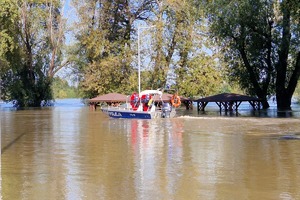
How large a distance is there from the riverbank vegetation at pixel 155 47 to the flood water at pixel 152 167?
1778 cm

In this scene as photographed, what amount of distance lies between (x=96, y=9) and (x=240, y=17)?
2300 cm

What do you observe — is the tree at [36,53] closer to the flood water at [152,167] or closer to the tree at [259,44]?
the tree at [259,44]

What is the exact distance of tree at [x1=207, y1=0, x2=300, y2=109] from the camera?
39.8m

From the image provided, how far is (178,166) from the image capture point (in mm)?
12000

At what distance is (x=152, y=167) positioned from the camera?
1184 centimetres

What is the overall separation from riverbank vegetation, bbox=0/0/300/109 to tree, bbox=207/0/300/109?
82mm

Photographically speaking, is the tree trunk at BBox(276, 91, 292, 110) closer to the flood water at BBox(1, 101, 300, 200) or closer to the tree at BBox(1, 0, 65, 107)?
the flood water at BBox(1, 101, 300, 200)

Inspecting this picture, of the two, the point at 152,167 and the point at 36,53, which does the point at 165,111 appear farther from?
the point at 36,53

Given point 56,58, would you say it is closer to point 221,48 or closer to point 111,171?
point 221,48

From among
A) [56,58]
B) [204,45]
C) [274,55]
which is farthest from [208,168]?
[56,58]

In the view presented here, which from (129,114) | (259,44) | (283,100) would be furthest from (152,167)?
(259,44)

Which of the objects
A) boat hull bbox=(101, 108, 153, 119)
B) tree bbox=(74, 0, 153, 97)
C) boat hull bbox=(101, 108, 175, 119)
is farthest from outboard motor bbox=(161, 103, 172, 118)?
tree bbox=(74, 0, 153, 97)

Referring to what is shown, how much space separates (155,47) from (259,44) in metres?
13.4

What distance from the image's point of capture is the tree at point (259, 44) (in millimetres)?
39844
